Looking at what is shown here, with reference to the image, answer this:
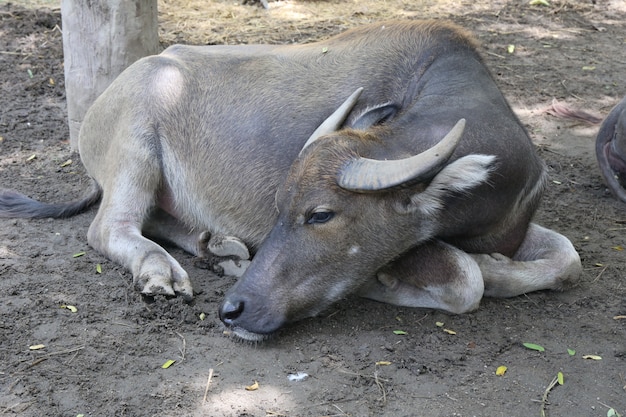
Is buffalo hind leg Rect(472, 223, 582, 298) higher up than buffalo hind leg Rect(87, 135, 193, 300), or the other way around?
buffalo hind leg Rect(472, 223, 582, 298)

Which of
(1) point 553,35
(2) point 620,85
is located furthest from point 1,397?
(1) point 553,35

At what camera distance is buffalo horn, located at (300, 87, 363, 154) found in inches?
181

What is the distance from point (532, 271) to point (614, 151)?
205 cm

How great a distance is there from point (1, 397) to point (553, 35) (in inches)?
297

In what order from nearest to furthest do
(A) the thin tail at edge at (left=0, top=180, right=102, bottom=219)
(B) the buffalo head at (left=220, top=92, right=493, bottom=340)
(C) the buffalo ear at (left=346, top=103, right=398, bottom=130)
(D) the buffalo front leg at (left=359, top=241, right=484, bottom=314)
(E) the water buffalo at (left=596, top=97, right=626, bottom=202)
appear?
(B) the buffalo head at (left=220, top=92, right=493, bottom=340), (D) the buffalo front leg at (left=359, top=241, right=484, bottom=314), (C) the buffalo ear at (left=346, top=103, right=398, bottom=130), (A) the thin tail at edge at (left=0, top=180, right=102, bottom=219), (E) the water buffalo at (left=596, top=97, right=626, bottom=202)

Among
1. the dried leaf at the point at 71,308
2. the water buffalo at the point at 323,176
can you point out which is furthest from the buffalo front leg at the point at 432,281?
the dried leaf at the point at 71,308

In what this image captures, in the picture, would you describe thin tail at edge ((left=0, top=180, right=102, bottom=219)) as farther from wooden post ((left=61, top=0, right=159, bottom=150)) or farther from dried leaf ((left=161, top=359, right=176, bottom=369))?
dried leaf ((left=161, top=359, right=176, bottom=369))

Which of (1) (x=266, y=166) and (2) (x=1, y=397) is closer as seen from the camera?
(2) (x=1, y=397)

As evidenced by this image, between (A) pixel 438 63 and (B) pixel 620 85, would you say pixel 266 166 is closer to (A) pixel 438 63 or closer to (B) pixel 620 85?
(A) pixel 438 63

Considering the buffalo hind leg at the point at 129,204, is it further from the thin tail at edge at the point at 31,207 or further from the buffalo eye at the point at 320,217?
the buffalo eye at the point at 320,217

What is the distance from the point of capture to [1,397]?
12.3ft

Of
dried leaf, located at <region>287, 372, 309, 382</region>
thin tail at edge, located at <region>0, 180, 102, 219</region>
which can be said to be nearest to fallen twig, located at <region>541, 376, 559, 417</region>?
dried leaf, located at <region>287, 372, 309, 382</region>

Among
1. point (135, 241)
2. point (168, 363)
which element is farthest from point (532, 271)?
point (135, 241)

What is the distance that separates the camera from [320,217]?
424 centimetres
